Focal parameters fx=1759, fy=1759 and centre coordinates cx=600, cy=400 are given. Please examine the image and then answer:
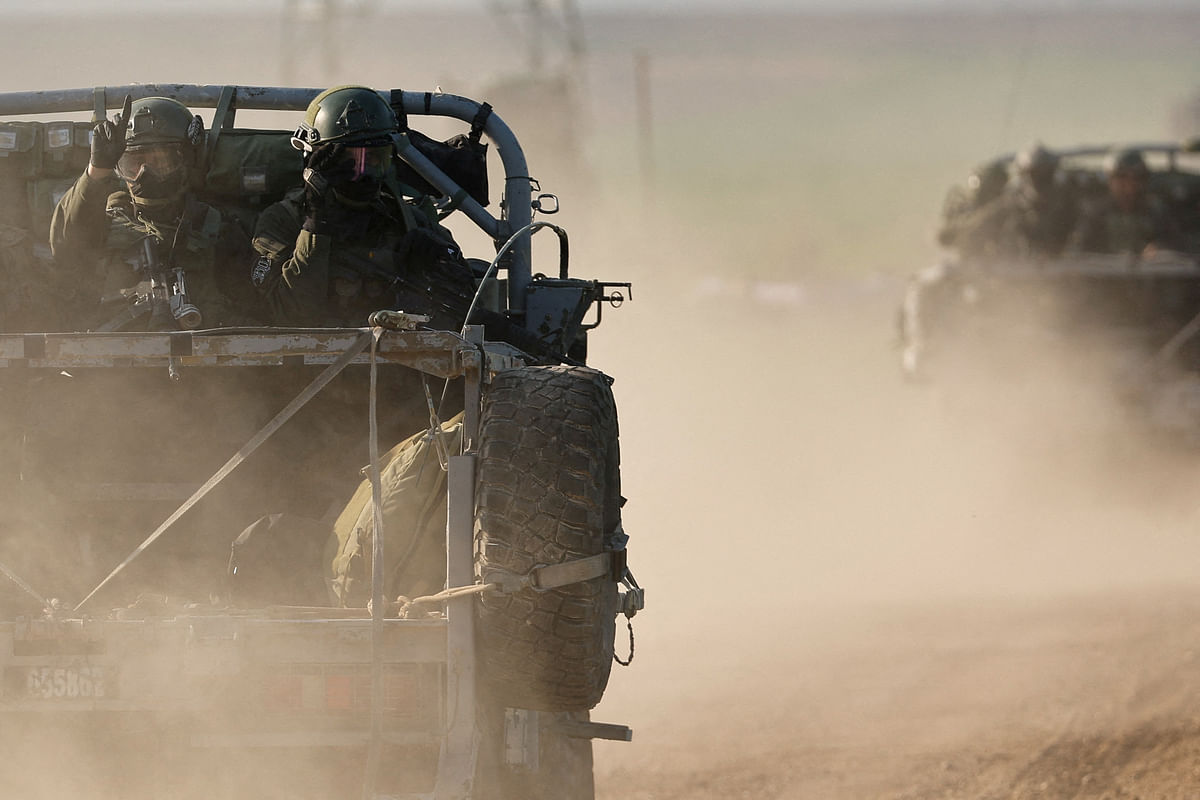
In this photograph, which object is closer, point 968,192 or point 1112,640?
point 1112,640

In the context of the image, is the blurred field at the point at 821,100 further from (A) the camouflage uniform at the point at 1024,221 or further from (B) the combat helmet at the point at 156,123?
(B) the combat helmet at the point at 156,123

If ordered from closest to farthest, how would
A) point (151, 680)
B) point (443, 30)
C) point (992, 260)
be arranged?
1. point (151, 680)
2. point (992, 260)
3. point (443, 30)

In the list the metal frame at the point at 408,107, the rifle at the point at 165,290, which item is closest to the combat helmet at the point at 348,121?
the rifle at the point at 165,290

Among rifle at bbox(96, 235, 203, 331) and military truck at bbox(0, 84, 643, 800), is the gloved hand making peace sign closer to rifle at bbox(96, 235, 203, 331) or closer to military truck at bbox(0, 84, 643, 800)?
rifle at bbox(96, 235, 203, 331)

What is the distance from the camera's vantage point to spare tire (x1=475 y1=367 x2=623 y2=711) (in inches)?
163

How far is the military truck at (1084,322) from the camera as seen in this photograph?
13.8 m

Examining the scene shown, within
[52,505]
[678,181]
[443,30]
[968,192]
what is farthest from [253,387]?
[443,30]

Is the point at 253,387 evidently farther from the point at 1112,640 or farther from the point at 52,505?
the point at 1112,640

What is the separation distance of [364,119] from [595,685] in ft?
7.85

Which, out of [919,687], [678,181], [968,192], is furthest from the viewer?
[678,181]

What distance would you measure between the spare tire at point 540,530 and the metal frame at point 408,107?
2599 millimetres

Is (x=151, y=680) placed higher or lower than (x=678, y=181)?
lower

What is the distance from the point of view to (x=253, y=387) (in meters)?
5.68

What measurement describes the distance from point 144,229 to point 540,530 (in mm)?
2871
